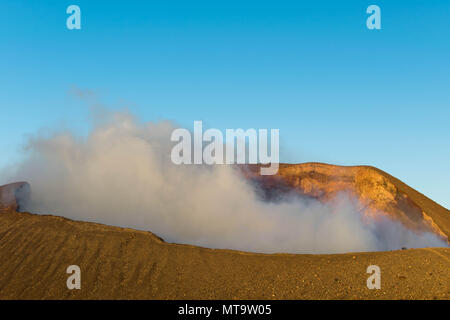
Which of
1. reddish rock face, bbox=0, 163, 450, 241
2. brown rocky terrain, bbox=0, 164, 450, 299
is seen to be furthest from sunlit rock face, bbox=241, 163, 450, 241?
brown rocky terrain, bbox=0, 164, 450, 299

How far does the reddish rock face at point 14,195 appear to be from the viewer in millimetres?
38634

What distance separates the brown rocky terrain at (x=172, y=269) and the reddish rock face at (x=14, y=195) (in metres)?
2.22

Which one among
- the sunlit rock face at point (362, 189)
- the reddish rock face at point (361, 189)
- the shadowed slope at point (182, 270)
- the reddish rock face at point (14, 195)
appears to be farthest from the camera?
the sunlit rock face at point (362, 189)

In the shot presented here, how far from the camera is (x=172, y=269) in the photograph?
2767 cm

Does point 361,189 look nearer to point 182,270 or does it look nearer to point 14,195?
point 182,270

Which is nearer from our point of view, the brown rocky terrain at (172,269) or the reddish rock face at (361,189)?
the brown rocky terrain at (172,269)

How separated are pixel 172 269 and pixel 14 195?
22.6 m

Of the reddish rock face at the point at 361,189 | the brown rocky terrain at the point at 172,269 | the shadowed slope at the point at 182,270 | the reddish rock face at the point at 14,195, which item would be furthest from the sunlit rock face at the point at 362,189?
the reddish rock face at the point at 14,195

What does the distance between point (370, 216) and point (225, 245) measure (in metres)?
19.6

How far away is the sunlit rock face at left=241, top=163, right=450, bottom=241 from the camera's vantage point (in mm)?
54500

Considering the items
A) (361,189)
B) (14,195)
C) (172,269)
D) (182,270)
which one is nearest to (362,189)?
(361,189)

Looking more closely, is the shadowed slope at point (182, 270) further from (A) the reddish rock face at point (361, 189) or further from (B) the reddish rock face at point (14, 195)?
(A) the reddish rock face at point (361, 189)

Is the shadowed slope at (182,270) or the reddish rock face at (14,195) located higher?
the reddish rock face at (14,195)

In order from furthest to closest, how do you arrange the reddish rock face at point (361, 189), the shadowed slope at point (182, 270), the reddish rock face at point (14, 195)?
the reddish rock face at point (361, 189) < the reddish rock face at point (14, 195) < the shadowed slope at point (182, 270)
